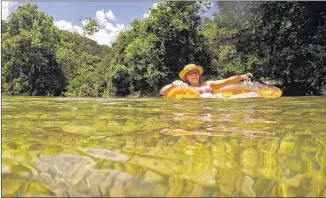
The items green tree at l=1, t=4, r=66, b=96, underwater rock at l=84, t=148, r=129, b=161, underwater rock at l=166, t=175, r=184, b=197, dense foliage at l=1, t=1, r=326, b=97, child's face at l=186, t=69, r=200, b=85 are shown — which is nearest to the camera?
underwater rock at l=166, t=175, r=184, b=197

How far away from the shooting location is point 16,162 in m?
1.08

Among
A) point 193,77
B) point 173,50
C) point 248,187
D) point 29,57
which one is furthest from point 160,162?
point 29,57

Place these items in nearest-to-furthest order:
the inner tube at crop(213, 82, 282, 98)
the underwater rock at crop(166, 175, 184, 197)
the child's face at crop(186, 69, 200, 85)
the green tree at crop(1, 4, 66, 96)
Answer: the underwater rock at crop(166, 175, 184, 197) < the inner tube at crop(213, 82, 282, 98) < the child's face at crop(186, 69, 200, 85) < the green tree at crop(1, 4, 66, 96)

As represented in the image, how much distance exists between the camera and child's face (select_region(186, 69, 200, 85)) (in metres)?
7.39

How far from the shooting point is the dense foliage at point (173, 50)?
11.3 meters

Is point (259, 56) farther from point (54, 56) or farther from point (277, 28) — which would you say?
point (54, 56)

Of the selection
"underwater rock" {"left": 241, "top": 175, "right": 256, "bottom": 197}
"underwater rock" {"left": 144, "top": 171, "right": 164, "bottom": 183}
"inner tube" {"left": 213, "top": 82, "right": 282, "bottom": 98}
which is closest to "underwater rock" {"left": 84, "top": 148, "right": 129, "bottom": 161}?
"underwater rock" {"left": 144, "top": 171, "right": 164, "bottom": 183}

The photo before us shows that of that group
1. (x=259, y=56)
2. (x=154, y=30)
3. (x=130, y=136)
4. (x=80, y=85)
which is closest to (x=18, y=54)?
(x=80, y=85)

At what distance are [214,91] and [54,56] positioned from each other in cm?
1823

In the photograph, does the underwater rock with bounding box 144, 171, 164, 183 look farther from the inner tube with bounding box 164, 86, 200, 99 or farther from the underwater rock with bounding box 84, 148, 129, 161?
the inner tube with bounding box 164, 86, 200, 99

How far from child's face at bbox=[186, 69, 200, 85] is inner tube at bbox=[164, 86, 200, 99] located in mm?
1074

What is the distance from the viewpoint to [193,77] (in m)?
7.43

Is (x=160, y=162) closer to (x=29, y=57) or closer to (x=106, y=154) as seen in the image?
(x=106, y=154)

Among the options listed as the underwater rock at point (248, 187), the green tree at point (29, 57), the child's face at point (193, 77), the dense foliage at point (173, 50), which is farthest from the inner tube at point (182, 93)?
the green tree at point (29, 57)
